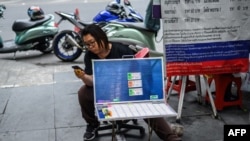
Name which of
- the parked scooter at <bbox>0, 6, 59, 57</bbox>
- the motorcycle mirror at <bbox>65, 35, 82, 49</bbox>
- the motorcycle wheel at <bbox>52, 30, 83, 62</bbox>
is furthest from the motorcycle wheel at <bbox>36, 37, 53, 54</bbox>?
the motorcycle mirror at <bbox>65, 35, 82, 49</bbox>

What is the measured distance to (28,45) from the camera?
24.9 ft

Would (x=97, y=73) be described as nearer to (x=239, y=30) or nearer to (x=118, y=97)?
(x=118, y=97)

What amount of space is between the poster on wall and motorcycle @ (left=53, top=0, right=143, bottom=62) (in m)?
2.74

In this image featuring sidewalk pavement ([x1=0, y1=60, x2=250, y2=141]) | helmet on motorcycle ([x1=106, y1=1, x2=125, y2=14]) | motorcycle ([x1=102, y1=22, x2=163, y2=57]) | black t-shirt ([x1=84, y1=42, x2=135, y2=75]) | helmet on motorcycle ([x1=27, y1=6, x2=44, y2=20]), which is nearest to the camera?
black t-shirt ([x1=84, y1=42, x2=135, y2=75])

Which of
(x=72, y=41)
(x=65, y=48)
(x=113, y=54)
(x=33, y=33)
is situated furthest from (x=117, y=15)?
(x=113, y=54)

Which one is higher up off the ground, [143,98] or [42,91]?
[143,98]

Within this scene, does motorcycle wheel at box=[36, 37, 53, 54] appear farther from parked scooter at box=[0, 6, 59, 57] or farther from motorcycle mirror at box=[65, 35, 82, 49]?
motorcycle mirror at box=[65, 35, 82, 49]

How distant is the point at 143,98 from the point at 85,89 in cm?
66

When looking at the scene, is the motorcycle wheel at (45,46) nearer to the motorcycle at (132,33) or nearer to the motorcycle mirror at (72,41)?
the motorcycle mirror at (72,41)

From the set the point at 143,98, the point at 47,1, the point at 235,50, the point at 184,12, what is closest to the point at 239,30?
the point at 235,50

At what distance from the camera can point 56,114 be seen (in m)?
4.66

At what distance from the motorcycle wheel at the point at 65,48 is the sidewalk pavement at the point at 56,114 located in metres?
1.07

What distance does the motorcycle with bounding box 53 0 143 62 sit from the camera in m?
6.83

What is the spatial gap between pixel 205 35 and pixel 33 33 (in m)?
4.34
